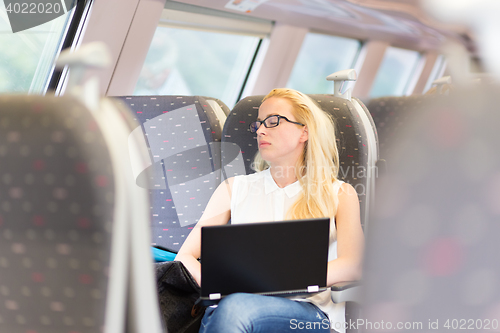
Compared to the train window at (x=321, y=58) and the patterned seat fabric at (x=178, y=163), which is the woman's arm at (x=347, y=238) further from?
the train window at (x=321, y=58)

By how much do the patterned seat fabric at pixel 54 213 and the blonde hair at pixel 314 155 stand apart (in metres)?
0.84

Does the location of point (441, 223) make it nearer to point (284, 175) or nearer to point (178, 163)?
point (284, 175)

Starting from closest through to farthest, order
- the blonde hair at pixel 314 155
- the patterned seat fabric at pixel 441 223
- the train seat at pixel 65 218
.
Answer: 1. the patterned seat fabric at pixel 441 223
2. the train seat at pixel 65 218
3. the blonde hair at pixel 314 155

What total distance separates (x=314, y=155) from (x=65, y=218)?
92 centimetres

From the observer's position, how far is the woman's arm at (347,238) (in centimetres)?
115

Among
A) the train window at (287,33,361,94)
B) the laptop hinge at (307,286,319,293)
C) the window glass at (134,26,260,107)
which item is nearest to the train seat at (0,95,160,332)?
the laptop hinge at (307,286,319,293)

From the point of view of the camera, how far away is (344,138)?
1320 millimetres

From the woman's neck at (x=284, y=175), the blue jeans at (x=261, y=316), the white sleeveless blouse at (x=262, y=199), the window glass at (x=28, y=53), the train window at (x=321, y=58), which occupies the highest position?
the train window at (x=321, y=58)

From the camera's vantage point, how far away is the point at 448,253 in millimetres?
380

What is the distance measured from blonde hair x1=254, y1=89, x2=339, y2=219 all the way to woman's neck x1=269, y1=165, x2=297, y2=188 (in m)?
0.03

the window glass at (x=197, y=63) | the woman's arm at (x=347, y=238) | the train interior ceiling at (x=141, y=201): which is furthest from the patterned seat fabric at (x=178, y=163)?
the window glass at (x=197, y=63)

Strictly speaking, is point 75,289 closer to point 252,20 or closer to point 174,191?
point 174,191

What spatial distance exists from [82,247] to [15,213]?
0.11m

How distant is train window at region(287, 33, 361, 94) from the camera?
5.16 m
